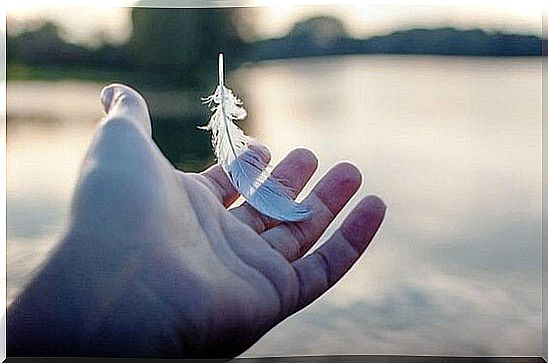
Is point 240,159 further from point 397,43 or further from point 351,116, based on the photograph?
point 397,43

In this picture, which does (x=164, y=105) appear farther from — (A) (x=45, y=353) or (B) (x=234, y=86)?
(A) (x=45, y=353)

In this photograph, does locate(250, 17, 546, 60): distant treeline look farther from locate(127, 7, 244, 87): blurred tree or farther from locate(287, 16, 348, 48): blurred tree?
locate(127, 7, 244, 87): blurred tree

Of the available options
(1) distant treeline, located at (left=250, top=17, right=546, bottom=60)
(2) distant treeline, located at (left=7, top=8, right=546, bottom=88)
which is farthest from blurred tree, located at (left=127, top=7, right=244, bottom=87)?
(1) distant treeline, located at (left=250, top=17, right=546, bottom=60)

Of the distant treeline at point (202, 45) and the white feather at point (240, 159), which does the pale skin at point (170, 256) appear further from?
the distant treeline at point (202, 45)

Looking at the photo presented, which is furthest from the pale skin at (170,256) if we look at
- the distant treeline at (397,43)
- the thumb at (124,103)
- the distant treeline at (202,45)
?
the distant treeline at (397,43)

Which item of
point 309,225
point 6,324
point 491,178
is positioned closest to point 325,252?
point 309,225
